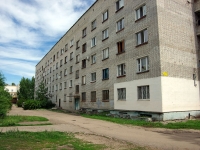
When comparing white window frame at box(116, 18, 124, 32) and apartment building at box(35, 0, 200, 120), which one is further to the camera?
white window frame at box(116, 18, 124, 32)

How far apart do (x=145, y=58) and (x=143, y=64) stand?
1.86 ft

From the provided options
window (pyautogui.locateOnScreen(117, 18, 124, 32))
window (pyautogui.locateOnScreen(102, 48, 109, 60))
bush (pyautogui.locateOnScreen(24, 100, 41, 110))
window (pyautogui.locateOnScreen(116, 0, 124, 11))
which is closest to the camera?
window (pyautogui.locateOnScreen(117, 18, 124, 32))

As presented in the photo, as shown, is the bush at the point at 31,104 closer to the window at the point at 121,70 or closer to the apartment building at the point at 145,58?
the apartment building at the point at 145,58

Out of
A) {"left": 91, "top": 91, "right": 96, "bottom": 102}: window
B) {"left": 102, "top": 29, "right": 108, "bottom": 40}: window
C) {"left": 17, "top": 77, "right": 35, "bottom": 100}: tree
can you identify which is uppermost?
{"left": 102, "top": 29, "right": 108, "bottom": 40}: window

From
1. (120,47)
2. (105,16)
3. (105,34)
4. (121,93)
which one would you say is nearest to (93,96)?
(121,93)

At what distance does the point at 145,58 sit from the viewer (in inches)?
664

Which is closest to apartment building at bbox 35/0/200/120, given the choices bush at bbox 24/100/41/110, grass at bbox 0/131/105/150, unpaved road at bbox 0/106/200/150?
unpaved road at bbox 0/106/200/150

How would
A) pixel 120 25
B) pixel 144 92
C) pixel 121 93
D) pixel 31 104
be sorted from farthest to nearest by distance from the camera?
pixel 31 104 → pixel 120 25 → pixel 121 93 → pixel 144 92

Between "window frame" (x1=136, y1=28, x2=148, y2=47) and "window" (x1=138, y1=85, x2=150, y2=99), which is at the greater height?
"window frame" (x1=136, y1=28, x2=148, y2=47)

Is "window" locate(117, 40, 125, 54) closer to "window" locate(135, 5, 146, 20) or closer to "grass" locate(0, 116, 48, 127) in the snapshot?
"window" locate(135, 5, 146, 20)

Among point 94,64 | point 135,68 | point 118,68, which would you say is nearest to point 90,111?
point 94,64

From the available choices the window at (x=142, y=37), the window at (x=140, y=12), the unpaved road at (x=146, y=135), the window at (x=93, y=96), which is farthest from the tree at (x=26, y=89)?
the unpaved road at (x=146, y=135)

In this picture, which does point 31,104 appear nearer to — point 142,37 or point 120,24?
point 120,24

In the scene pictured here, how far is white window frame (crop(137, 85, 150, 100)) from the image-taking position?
16016mm
